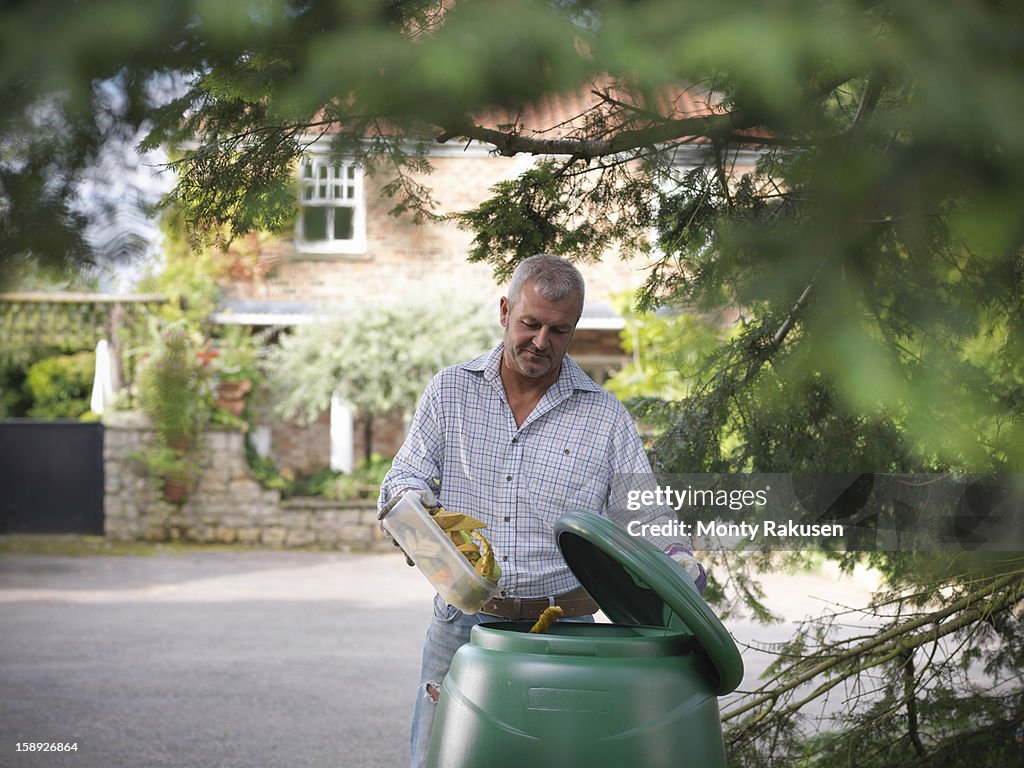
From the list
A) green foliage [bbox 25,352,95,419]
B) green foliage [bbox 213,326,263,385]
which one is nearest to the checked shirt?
green foliage [bbox 213,326,263,385]

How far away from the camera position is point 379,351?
41.9 ft

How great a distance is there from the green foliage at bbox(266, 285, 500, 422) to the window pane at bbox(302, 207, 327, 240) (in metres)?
11.1

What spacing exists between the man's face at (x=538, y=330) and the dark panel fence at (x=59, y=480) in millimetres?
11005

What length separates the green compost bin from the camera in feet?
6.27

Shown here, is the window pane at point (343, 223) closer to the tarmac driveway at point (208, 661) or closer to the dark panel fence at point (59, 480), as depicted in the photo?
the tarmac driveway at point (208, 661)

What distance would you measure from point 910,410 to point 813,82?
44 cm

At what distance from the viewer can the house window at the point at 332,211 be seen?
1.48 metres

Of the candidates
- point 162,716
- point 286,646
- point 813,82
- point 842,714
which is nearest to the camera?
point 813,82

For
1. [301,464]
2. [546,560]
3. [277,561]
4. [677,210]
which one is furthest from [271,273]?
[301,464]

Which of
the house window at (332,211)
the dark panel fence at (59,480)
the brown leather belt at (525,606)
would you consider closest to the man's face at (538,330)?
the brown leather belt at (525,606)

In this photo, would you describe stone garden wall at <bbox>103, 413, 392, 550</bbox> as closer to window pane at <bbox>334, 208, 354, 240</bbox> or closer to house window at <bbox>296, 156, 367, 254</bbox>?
house window at <bbox>296, 156, 367, 254</bbox>

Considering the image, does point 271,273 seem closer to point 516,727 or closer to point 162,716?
point 516,727

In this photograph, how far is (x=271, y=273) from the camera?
163cm

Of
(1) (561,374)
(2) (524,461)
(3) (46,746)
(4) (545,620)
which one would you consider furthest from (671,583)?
(3) (46,746)
